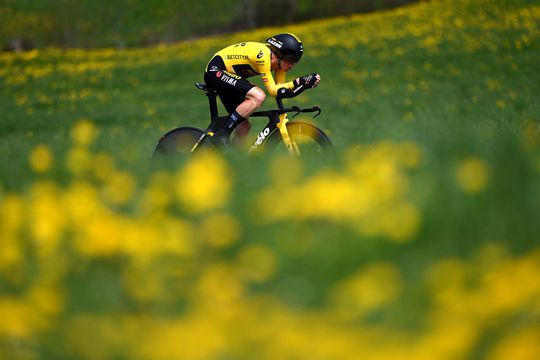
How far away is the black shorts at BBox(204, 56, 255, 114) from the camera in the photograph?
8445mm

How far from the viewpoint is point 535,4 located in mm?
26344

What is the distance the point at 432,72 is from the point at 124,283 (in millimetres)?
18281

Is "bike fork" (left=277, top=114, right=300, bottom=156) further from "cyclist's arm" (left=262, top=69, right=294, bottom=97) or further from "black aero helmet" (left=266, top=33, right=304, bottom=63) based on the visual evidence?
"black aero helmet" (left=266, top=33, right=304, bottom=63)

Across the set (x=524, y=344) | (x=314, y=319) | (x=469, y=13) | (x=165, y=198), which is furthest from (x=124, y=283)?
(x=469, y=13)

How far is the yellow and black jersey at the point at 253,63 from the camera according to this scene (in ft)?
26.5

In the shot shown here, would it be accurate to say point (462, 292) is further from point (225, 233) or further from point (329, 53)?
point (329, 53)

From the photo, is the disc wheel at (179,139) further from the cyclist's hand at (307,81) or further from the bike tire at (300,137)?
the cyclist's hand at (307,81)

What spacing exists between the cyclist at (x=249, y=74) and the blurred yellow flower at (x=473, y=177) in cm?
484

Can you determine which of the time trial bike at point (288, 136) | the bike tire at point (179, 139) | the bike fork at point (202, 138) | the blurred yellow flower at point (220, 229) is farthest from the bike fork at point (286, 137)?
the blurred yellow flower at point (220, 229)

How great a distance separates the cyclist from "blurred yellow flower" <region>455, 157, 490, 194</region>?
4.84m

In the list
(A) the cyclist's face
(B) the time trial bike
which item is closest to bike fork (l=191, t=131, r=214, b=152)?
(B) the time trial bike

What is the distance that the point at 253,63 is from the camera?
8344 mm

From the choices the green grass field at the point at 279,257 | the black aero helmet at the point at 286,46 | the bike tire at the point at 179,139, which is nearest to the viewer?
the green grass field at the point at 279,257

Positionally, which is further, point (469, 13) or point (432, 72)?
point (469, 13)
